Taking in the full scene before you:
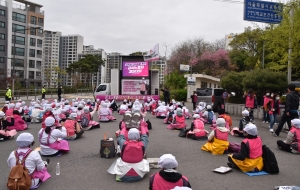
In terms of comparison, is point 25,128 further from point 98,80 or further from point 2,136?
point 98,80

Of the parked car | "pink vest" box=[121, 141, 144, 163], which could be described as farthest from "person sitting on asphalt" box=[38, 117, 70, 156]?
the parked car

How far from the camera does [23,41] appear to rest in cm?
5384

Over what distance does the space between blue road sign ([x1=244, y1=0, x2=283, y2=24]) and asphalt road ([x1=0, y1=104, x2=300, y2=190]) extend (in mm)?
7065

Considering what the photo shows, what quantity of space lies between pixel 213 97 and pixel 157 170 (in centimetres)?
1568

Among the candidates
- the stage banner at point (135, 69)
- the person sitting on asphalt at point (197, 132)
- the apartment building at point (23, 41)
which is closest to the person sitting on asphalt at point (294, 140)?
the person sitting on asphalt at point (197, 132)

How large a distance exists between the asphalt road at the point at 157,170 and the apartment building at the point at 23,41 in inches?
1796

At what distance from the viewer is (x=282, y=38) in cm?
1351

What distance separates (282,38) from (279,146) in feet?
22.4

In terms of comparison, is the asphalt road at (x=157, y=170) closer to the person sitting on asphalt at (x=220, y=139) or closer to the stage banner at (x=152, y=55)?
the person sitting on asphalt at (x=220, y=139)

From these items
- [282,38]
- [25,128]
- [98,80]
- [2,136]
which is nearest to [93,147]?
[2,136]

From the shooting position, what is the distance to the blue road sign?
1388 centimetres

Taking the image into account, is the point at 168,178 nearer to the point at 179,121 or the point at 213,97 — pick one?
the point at 179,121

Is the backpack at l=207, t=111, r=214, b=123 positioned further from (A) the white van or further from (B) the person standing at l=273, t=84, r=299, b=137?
(A) the white van

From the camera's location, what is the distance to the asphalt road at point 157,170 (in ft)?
18.2
